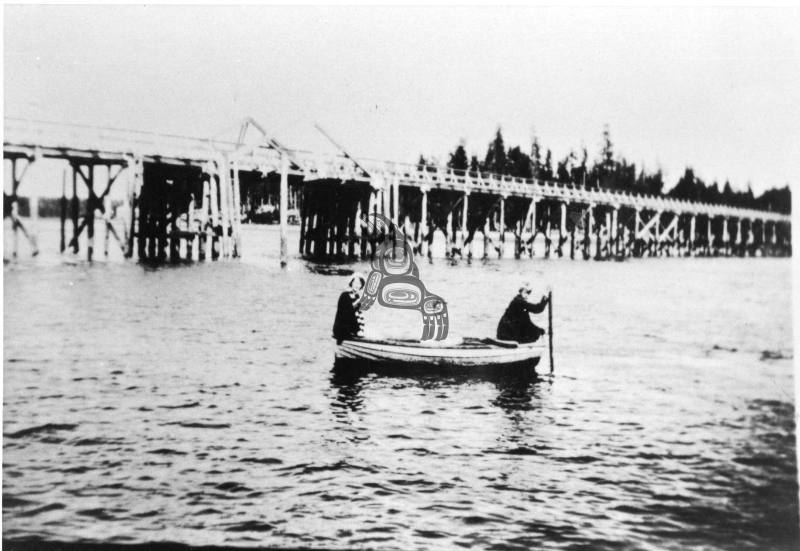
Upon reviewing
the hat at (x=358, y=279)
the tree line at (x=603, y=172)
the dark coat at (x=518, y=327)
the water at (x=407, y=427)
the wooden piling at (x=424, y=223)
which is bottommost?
the water at (x=407, y=427)

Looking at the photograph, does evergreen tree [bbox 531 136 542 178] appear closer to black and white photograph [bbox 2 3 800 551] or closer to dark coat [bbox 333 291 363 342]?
black and white photograph [bbox 2 3 800 551]

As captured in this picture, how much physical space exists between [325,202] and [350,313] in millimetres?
4514

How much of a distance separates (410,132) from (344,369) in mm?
3573

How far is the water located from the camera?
778 centimetres

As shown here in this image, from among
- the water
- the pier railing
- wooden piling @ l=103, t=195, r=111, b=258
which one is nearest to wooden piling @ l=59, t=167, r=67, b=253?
wooden piling @ l=103, t=195, r=111, b=258

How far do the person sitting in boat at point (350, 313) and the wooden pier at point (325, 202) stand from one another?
76 cm

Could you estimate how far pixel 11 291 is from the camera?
10.1m

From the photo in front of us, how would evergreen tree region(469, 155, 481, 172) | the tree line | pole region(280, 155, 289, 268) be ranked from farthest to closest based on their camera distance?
1. pole region(280, 155, 289, 268)
2. evergreen tree region(469, 155, 481, 172)
3. the tree line

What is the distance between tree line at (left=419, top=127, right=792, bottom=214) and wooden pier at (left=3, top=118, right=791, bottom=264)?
27 cm

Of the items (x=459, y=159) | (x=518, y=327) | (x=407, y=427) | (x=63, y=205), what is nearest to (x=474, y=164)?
(x=459, y=159)

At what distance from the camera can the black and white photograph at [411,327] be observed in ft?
26.2

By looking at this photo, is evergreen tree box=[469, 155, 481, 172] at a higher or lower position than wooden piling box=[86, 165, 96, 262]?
higher

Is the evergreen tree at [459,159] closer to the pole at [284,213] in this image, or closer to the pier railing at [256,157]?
the pier railing at [256,157]

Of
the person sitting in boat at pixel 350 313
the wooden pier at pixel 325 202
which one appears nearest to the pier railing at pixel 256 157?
the wooden pier at pixel 325 202
